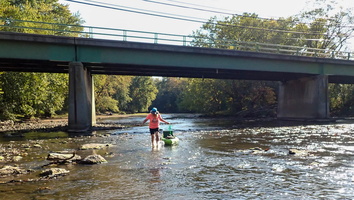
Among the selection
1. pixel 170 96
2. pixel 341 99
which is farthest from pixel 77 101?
pixel 170 96

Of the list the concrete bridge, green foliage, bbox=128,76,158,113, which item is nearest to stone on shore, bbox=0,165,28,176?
the concrete bridge

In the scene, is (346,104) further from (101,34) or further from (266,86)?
(101,34)

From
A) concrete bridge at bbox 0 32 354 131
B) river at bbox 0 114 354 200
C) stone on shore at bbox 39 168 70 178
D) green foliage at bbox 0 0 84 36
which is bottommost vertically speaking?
river at bbox 0 114 354 200

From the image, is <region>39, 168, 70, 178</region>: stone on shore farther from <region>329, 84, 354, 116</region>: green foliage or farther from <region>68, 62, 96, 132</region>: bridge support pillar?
<region>329, 84, 354, 116</region>: green foliage

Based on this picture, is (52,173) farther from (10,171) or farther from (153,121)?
(153,121)

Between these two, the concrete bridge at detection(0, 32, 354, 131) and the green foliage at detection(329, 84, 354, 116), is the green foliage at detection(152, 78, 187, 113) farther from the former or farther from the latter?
the concrete bridge at detection(0, 32, 354, 131)

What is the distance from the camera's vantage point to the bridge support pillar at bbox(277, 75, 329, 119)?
38.4 m

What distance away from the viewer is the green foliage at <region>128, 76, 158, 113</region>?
9975cm

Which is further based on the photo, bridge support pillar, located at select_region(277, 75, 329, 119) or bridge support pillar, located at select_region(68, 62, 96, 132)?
bridge support pillar, located at select_region(277, 75, 329, 119)

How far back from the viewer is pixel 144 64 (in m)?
30.6

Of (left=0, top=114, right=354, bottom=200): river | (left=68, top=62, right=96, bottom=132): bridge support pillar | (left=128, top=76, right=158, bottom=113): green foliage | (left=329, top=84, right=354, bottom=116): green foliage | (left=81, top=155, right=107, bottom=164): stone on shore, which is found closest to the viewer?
(left=0, top=114, right=354, bottom=200): river

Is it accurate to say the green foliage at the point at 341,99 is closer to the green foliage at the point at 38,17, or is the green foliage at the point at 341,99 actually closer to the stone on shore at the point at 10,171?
the green foliage at the point at 38,17

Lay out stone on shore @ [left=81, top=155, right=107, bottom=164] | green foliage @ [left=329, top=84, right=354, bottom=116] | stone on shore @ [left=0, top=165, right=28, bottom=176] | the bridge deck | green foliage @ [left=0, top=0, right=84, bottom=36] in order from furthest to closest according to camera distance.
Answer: green foliage @ [left=329, top=84, right=354, bottom=116] < green foliage @ [left=0, top=0, right=84, bottom=36] < the bridge deck < stone on shore @ [left=81, top=155, right=107, bottom=164] < stone on shore @ [left=0, top=165, right=28, bottom=176]

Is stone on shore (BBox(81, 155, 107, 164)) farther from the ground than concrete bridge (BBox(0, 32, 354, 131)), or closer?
closer
